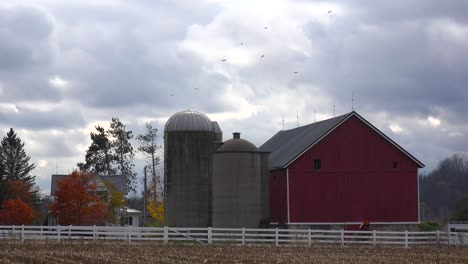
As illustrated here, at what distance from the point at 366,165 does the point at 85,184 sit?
25085 mm

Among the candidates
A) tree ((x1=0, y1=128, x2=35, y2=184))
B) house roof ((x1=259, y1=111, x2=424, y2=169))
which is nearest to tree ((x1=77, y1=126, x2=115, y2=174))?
tree ((x1=0, y1=128, x2=35, y2=184))

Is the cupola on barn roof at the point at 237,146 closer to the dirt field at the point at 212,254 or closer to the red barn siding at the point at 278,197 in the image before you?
the red barn siding at the point at 278,197

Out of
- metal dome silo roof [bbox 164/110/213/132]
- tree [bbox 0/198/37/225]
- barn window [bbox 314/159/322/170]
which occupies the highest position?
metal dome silo roof [bbox 164/110/213/132]

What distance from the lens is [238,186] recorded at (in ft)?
162

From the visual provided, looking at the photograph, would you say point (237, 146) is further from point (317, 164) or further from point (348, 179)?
point (348, 179)

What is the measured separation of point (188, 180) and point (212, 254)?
19.9 metres

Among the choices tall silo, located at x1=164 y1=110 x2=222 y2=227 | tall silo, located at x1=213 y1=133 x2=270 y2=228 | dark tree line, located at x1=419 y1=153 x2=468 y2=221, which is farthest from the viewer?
dark tree line, located at x1=419 y1=153 x2=468 y2=221

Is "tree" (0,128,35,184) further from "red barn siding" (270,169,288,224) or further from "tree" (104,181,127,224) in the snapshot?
"red barn siding" (270,169,288,224)

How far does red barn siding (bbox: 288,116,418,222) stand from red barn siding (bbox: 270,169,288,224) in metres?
0.48

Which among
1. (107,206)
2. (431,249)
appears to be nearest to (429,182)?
(107,206)

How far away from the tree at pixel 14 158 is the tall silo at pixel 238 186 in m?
45.0

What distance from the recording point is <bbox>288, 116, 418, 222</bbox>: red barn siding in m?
50.8

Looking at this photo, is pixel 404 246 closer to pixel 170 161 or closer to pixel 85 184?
pixel 170 161

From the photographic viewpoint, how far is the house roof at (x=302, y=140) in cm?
5088
